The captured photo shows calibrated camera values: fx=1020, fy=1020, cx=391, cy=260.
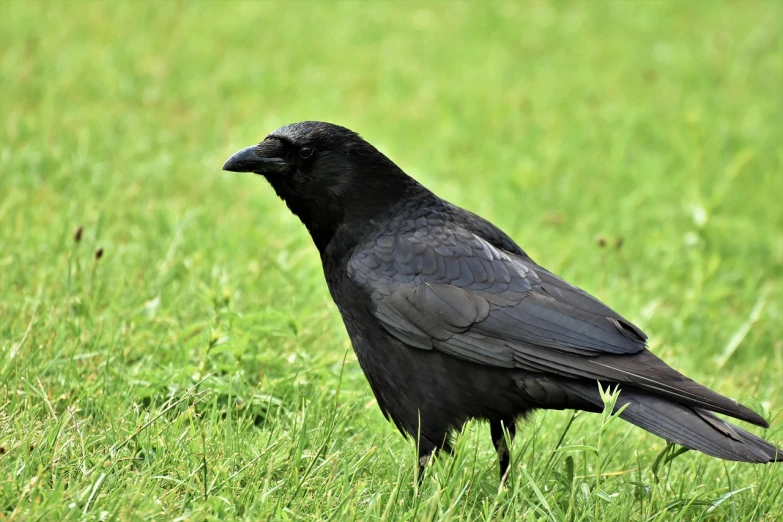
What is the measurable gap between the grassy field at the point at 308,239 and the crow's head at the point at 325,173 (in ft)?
1.73

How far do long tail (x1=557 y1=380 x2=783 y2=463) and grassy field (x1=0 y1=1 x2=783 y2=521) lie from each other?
23cm

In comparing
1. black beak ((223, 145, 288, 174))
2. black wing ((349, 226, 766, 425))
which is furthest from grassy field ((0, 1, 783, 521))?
black beak ((223, 145, 288, 174))

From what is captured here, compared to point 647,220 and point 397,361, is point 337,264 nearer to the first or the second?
point 397,361

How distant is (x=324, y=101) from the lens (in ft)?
28.7

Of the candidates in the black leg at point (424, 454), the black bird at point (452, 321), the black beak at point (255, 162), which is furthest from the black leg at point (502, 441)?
the black beak at point (255, 162)

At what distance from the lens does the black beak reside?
4.44 metres

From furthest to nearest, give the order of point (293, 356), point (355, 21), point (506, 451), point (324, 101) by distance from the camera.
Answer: point (355, 21) → point (324, 101) → point (293, 356) → point (506, 451)

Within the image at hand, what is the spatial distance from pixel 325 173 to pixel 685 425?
1850mm

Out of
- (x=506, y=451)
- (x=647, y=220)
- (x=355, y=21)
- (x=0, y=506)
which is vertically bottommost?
(x=0, y=506)

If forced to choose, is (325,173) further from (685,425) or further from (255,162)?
(685,425)

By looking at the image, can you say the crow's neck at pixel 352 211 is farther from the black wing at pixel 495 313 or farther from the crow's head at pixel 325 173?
the black wing at pixel 495 313

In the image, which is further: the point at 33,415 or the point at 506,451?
the point at 506,451

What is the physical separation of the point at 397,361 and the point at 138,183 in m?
3.30

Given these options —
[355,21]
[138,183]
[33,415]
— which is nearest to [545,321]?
[33,415]
